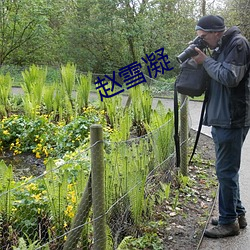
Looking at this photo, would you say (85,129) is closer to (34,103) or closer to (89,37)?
(34,103)

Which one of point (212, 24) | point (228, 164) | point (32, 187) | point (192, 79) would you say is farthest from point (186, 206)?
point (212, 24)

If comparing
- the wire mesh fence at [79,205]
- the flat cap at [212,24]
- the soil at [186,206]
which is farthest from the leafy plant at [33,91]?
the flat cap at [212,24]

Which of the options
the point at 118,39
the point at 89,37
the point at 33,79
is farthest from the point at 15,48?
the point at 33,79

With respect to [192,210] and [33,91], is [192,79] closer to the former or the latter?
[192,210]

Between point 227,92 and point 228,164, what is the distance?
58cm

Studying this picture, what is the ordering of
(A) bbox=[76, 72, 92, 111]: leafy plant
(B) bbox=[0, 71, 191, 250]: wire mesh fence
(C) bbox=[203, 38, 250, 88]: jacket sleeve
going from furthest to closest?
(A) bbox=[76, 72, 92, 111]: leafy plant → (C) bbox=[203, 38, 250, 88]: jacket sleeve → (B) bbox=[0, 71, 191, 250]: wire mesh fence

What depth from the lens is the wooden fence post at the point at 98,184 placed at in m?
2.36

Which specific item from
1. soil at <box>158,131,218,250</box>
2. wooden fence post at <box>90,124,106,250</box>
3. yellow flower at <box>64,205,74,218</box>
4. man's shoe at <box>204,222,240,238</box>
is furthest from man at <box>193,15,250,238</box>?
yellow flower at <box>64,205,74,218</box>

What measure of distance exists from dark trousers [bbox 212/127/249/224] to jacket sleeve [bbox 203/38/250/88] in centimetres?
41

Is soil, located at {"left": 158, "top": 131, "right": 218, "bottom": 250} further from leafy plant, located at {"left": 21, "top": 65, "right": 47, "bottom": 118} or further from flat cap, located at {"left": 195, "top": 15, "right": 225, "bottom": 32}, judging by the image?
leafy plant, located at {"left": 21, "top": 65, "right": 47, "bottom": 118}

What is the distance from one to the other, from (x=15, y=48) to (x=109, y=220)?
14.2 m

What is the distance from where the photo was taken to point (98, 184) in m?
2.39

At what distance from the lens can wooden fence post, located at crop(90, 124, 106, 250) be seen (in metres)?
2.36

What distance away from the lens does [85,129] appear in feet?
18.1
